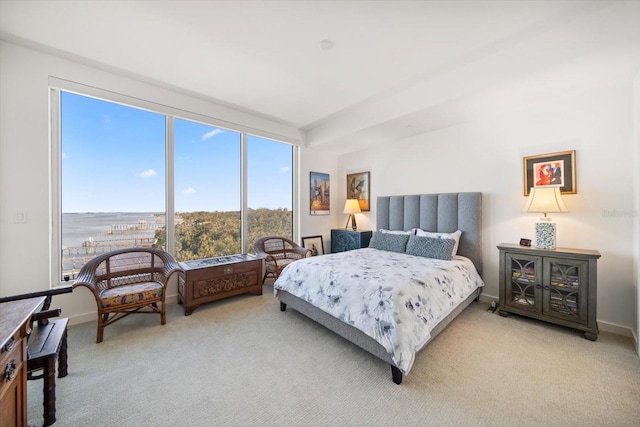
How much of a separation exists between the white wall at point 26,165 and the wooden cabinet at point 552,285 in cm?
497

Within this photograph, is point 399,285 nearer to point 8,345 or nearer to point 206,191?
point 8,345

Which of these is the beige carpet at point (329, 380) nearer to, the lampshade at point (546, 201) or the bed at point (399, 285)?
the bed at point (399, 285)

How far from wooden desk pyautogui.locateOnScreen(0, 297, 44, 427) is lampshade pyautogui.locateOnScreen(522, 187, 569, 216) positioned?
13.3ft

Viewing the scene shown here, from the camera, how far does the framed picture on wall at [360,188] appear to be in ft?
16.1

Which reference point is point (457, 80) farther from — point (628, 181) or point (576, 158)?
point (628, 181)

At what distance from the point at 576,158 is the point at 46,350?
4.88 m

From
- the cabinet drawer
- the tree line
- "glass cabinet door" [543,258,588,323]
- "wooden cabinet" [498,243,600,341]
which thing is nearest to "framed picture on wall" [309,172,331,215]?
the tree line

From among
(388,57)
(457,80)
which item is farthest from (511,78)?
(388,57)

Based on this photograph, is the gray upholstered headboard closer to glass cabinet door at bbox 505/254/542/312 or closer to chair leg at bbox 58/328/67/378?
glass cabinet door at bbox 505/254/542/312

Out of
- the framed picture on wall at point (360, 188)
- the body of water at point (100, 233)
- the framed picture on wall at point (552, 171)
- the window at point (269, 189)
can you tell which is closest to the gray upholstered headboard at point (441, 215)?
the framed picture on wall at point (360, 188)

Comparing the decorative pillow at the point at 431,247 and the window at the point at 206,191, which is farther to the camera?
the window at the point at 206,191

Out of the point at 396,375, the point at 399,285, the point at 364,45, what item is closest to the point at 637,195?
the point at 399,285

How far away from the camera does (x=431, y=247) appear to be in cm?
323

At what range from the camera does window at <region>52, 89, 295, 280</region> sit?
282cm
